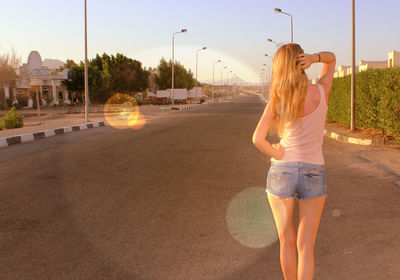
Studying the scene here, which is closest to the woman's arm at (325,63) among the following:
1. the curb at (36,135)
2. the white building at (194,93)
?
the curb at (36,135)

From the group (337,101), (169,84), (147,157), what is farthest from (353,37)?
(169,84)

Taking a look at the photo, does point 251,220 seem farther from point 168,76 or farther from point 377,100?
point 168,76

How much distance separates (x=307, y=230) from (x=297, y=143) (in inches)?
22.6

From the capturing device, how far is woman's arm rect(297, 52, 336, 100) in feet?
8.22

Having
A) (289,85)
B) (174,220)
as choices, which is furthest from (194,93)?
(289,85)

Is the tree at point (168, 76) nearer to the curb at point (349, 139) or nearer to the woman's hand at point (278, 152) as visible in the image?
the curb at point (349, 139)

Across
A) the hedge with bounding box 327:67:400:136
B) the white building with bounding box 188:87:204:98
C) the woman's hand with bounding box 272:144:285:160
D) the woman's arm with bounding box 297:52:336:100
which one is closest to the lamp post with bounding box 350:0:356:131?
the hedge with bounding box 327:67:400:136

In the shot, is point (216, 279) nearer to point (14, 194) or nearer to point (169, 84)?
point (14, 194)

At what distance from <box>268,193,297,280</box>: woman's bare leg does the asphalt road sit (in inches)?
27.7

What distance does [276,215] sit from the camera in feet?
8.87

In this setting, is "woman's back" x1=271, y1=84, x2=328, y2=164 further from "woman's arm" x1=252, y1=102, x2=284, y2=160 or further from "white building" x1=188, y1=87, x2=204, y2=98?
"white building" x1=188, y1=87, x2=204, y2=98

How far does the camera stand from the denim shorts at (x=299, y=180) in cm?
258

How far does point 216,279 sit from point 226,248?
737 mm

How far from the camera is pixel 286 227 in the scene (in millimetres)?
2707
